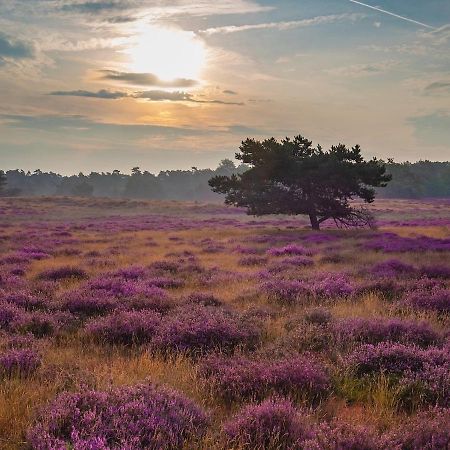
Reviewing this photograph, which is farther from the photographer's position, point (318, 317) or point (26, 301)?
point (26, 301)

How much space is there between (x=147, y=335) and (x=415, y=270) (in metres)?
9.27

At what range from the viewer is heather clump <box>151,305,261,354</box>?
21.6ft

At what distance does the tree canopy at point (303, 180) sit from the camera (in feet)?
102

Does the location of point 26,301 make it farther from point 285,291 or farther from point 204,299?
point 285,291

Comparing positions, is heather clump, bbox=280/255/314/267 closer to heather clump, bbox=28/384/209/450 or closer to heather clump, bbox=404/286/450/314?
heather clump, bbox=404/286/450/314

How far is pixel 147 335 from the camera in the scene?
23.8ft

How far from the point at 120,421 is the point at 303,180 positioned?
30239 mm

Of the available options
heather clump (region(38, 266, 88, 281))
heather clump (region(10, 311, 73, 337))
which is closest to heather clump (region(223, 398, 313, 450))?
heather clump (region(10, 311, 73, 337))

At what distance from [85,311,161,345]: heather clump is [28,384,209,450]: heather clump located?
2.71 metres

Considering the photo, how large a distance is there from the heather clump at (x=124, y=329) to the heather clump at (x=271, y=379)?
80.0 inches

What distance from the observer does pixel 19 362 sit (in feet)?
17.7

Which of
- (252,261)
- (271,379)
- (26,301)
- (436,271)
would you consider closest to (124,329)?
(271,379)

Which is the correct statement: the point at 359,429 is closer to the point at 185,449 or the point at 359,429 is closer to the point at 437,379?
the point at 185,449

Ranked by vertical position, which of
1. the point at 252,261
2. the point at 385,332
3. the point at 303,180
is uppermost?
the point at 303,180
